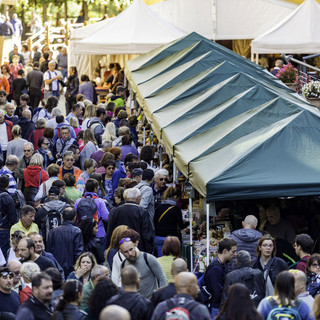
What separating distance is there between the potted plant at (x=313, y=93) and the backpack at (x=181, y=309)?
37.6 ft

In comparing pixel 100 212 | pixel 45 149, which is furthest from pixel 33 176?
pixel 100 212

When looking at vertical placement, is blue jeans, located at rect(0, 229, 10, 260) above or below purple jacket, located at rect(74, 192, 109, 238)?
below

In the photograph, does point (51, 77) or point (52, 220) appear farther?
point (51, 77)

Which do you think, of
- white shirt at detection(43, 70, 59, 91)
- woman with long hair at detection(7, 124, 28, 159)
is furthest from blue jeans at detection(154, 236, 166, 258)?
white shirt at detection(43, 70, 59, 91)

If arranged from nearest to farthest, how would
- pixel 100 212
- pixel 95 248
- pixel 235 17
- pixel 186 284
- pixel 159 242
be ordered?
pixel 186 284
pixel 95 248
pixel 100 212
pixel 159 242
pixel 235 17

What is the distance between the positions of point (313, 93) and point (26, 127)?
560 centimetres

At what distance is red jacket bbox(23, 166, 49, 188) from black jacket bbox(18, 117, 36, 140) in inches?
148

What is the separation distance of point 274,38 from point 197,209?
1136 cm

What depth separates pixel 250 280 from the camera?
10.2m

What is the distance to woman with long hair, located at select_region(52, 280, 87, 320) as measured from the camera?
880 centimetres

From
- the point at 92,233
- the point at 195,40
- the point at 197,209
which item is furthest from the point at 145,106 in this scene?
the point at 92,233

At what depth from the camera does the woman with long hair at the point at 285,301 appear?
890cm

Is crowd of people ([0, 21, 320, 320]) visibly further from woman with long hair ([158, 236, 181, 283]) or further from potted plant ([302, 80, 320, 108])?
potted plant ([302, 80, 320, 108])

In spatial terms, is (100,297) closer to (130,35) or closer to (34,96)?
(34,96)
